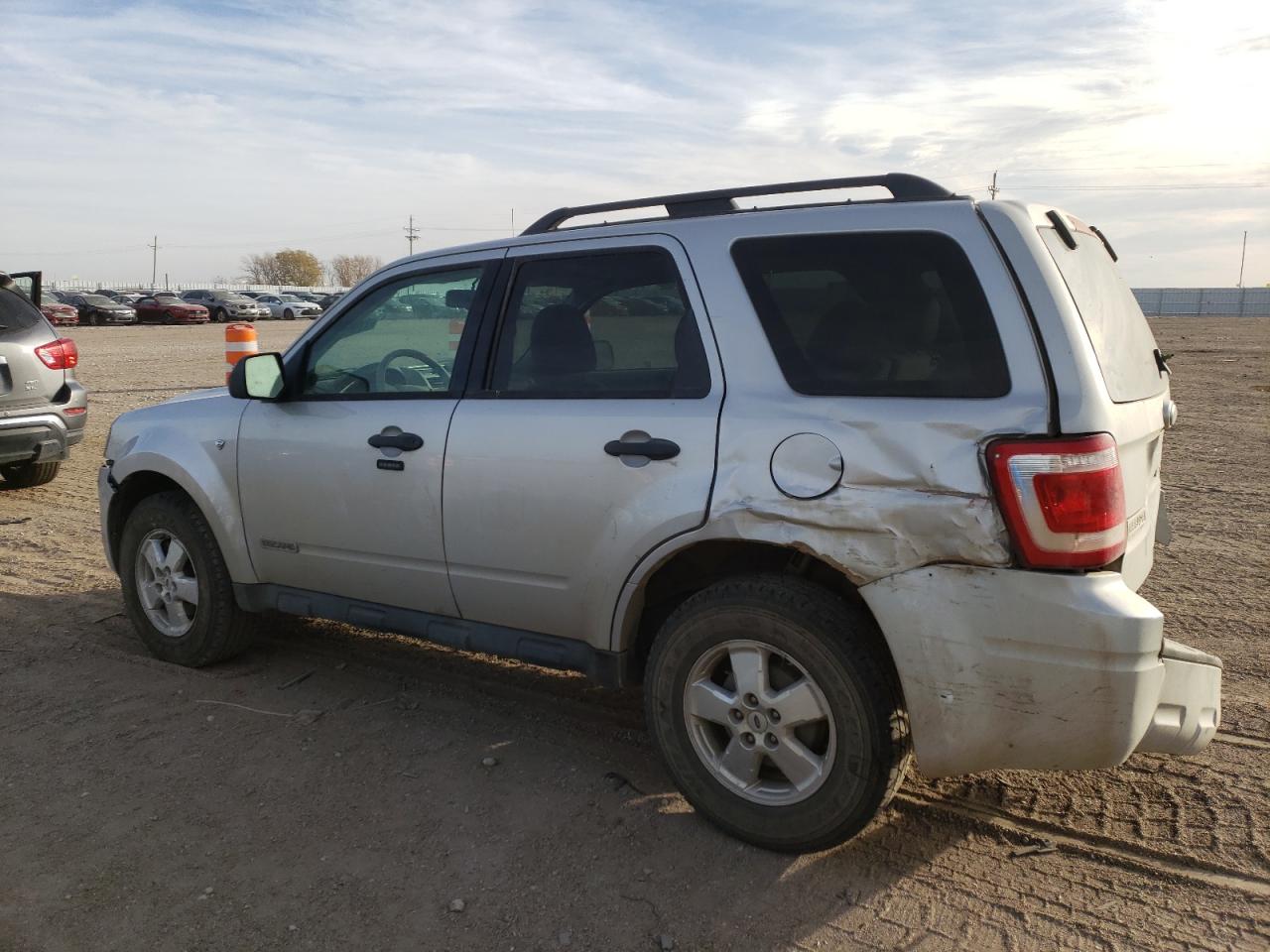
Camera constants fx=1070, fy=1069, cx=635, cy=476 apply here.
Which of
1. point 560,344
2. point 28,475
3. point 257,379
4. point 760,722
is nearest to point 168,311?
point 28,475

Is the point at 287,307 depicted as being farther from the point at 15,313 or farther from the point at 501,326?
the point at 501,326

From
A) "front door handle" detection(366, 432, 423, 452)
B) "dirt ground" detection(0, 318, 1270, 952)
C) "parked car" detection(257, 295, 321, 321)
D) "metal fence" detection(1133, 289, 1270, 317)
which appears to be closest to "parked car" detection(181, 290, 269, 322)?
"parked car" detection(257, 295, 321, 321)

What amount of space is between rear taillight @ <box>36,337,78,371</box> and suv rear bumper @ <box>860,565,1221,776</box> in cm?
754

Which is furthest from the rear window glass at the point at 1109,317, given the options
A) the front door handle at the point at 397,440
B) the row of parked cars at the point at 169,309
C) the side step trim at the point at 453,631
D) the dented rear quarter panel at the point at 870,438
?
the row of parked cars at the point at 169,309

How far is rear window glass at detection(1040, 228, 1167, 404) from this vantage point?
297 centimetres

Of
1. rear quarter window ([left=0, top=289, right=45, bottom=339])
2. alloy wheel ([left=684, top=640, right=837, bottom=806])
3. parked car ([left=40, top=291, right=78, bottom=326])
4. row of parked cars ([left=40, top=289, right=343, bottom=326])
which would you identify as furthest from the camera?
row of parked cars ([left=40, top=289, right=343, bottom=326])

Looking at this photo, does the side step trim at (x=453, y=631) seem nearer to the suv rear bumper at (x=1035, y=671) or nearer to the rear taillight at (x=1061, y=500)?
the suv rear bumper at (x=1035, y=671)

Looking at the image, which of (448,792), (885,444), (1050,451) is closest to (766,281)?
(885,444)

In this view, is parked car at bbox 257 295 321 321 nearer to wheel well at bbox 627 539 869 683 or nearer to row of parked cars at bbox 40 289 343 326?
row of parked cars at bbox 40 289 343 326

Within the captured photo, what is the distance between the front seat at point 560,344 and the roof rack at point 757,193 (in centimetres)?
39

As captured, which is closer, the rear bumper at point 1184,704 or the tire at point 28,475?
the rear bumper at point 1184,704

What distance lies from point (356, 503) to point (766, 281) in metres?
1.86

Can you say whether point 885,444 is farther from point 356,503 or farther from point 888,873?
point 356,503

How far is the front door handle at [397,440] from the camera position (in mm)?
3961
